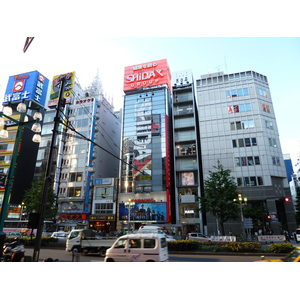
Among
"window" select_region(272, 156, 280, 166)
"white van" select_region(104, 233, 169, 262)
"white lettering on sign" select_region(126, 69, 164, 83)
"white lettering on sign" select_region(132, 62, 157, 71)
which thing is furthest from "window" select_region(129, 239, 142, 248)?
"white lettering on sign" select_region(132, 62, 157, 71)

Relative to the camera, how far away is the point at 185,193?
40.2 metres

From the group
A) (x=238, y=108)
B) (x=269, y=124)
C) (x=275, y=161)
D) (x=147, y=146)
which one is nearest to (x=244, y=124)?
(x=238, y=108)

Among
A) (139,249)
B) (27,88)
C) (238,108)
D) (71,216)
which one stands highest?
(27,88)

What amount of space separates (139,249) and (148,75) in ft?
148

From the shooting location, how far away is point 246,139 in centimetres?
3622

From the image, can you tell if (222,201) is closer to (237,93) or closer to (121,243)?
(121,243)

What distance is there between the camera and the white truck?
1365 cm

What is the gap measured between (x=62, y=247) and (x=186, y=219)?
23760mm

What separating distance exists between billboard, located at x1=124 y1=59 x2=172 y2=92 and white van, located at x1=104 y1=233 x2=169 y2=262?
42178 mm

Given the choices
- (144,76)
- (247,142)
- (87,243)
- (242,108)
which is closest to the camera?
(87,243)

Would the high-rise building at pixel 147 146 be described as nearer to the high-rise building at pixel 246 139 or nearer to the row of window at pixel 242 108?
the high-rise building at pixel 246 139

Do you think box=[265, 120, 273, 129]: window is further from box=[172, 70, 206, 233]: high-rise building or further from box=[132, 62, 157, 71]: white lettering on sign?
box=[132, 62, 157, 71]: white lettering on sign
